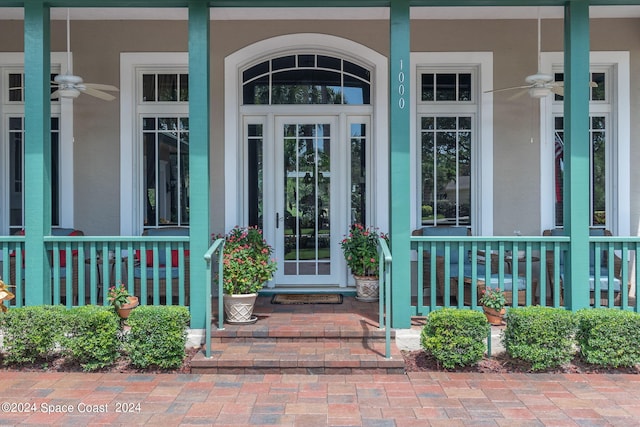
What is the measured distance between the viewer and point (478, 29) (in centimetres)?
561

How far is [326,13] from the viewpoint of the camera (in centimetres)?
533

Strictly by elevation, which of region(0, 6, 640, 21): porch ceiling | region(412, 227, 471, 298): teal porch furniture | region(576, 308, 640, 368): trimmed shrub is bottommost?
region(576, 308, 640, 368): trimmed shrub

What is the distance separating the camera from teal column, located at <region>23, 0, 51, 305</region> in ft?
14.0

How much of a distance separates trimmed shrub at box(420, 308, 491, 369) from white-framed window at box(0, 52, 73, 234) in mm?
4163

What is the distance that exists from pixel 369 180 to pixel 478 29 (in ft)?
6.70

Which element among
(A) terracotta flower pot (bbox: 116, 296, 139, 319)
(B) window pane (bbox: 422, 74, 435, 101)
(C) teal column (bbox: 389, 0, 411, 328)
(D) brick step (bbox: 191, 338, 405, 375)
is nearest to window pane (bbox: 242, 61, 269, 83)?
(B) window pane (bbox: 422, 74, 435, 101)

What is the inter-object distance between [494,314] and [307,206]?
242 cm

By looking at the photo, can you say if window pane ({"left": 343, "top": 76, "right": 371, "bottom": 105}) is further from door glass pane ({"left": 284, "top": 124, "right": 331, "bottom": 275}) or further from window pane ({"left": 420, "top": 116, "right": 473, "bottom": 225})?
window pane ({"left": 420, "top": 116, "right": 473, "bottom": 225})

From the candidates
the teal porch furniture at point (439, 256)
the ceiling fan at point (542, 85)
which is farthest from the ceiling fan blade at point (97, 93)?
the ceiling fan at point (542, 85)

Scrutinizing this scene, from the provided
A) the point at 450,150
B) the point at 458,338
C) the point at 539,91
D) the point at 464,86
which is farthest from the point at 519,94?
the point at 458,338

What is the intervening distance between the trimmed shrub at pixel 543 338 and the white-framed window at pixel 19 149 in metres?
4.70

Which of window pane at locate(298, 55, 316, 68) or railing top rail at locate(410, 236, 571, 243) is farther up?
window pane at locate(298, 55, 316, 68)

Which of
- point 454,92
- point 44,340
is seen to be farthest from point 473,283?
point 44,340

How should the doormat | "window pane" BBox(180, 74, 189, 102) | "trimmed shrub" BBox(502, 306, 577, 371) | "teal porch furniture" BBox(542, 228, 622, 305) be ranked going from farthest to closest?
1. "window pane" BBox(180, 74, 189, 102)
2. the doormat
3. "teal porch furniture" BBox(542, 228, 622, 305)
4. "trimmed shrub" BBox(502, 306, 577, 371)
